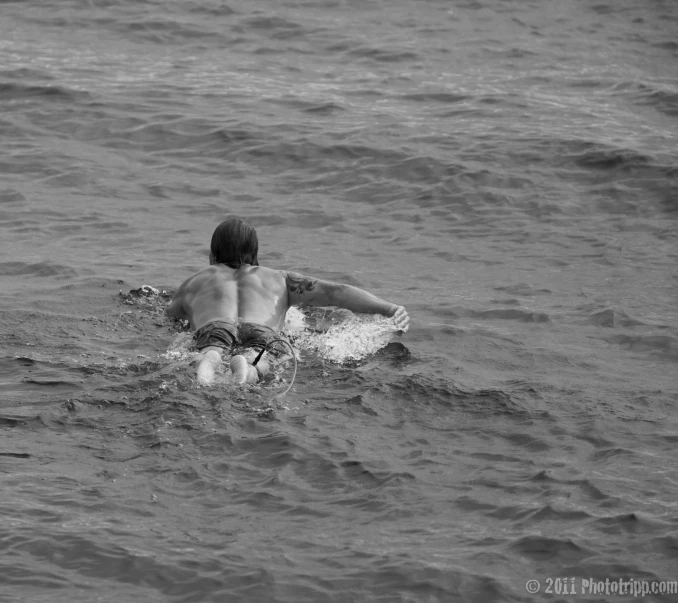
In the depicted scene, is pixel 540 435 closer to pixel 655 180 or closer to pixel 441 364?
pixel 441 364

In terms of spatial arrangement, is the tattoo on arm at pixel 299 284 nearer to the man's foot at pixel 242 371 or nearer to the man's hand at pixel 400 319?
the man's hand at pixel 400 319

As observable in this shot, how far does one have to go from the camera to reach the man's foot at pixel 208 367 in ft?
26.6

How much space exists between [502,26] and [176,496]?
17.2 metres

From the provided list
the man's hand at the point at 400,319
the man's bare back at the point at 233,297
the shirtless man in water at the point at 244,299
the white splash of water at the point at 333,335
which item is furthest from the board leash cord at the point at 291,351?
the man's hand at the point at 400,319

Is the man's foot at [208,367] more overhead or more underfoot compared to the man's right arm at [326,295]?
more underfoot

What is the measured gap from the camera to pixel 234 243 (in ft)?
32.0

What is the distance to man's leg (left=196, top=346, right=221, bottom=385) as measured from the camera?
319 inches

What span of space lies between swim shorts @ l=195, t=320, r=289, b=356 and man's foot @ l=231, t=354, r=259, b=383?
510 mm

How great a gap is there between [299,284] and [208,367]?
1830 millimetres

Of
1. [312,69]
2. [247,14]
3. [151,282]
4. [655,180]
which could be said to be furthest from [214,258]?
[247,14]

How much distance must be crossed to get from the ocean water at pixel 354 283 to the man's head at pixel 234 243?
77cm

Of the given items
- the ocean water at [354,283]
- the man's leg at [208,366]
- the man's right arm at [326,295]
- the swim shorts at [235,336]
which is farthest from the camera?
the man's right arm at [326,295]

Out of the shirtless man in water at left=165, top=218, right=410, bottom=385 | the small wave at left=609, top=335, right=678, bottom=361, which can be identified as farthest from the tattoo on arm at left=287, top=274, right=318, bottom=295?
the small wave at left=609, top=335, right=678, bottom=361

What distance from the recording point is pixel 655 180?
49.5 ft
